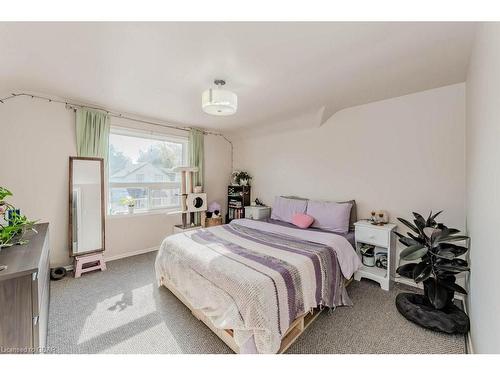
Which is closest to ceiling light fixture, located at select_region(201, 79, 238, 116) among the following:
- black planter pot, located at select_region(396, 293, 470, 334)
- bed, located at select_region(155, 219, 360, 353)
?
bed, located at select_region(155, 219, 360, 353)

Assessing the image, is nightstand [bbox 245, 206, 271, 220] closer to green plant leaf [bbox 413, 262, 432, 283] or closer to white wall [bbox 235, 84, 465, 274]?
white wall [bbox 235, 84, 465, 274]

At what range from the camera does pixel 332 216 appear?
2855mm

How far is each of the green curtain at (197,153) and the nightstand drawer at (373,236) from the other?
104 inches

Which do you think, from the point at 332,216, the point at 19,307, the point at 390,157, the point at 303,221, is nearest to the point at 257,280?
the point at 19,307

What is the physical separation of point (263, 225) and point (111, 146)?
265 centimetres

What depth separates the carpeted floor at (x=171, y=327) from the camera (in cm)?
153

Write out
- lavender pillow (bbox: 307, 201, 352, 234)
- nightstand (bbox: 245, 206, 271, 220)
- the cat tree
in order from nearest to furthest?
lavender pillow (bbox: 307, 201, 352, 234) < the cat tree < nightstand (bbox: 245, 206, 271, 220)

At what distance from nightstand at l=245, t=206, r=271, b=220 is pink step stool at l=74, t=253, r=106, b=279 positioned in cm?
236

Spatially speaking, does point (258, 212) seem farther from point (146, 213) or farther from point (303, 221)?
point (146, 213)

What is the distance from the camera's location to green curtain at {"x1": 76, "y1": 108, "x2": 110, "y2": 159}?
2.81 metres

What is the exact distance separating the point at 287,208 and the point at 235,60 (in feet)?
7.53

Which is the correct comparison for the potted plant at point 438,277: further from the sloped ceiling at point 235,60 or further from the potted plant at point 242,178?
the potted plant at point 242,178
